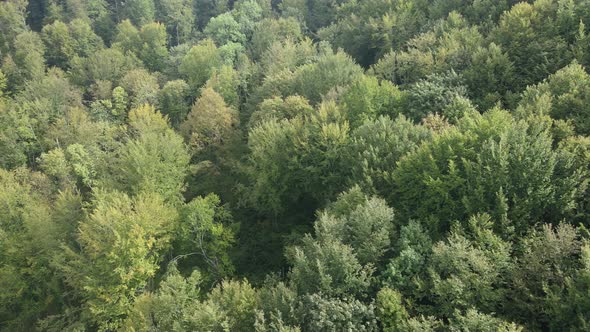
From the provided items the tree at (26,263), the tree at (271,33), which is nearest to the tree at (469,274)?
the tree at (26,263)

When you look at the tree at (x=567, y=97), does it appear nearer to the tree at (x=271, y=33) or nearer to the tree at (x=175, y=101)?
the tree at (x=175, y=101)

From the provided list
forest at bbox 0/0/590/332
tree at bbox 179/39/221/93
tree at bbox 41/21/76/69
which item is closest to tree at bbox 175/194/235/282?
forest at bbox 0/0/590/332

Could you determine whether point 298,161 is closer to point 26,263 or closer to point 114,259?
point 114,259

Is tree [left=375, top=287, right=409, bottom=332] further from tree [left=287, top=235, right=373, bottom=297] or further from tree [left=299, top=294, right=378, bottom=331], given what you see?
tree [left=287, top=235, right=373, bottom=297]

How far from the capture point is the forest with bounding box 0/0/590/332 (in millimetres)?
23859

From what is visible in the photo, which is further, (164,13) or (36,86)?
(164,13)

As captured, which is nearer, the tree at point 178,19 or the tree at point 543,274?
the tree at point 543,274

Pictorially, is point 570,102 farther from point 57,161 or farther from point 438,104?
point 57,161

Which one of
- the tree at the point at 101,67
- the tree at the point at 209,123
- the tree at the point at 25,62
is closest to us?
the tree at the point at 209,123

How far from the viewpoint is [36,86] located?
74875 mm

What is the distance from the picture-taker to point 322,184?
43.0 metres

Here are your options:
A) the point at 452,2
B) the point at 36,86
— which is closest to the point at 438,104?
the point at 452,2

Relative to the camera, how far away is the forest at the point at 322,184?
78.3ft

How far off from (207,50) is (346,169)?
48.1 metres
